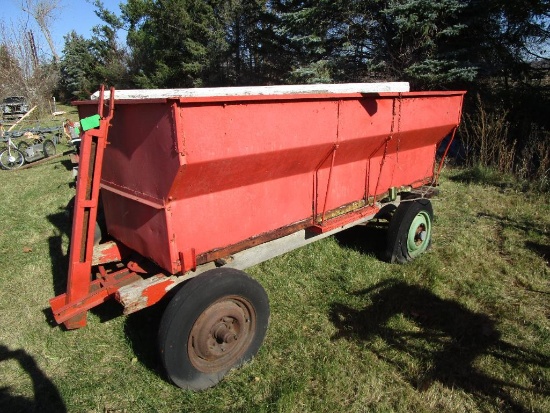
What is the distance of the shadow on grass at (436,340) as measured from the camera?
2840 mm

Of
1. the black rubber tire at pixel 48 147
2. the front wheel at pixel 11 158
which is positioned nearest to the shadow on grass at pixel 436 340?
the front wheel at pixel 11 158

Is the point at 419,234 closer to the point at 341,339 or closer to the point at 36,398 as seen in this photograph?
the point at 341,339

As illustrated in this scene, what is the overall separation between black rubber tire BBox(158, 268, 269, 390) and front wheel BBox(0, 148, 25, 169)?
11.5 meters

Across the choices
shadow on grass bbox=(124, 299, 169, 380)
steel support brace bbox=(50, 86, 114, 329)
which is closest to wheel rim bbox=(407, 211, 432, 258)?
shadow on grass bbox=(124, 299, 169, 380)

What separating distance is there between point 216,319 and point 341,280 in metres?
1.92

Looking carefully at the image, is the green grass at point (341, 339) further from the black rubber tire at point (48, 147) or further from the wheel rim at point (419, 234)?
the black rubber tire at point (48, 147)

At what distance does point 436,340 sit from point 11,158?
12448mm

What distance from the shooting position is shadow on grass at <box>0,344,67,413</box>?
8.68 feet

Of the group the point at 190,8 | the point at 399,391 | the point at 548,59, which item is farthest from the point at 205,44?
the point at 399,391

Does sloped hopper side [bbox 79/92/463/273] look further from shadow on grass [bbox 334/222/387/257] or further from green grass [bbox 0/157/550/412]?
shadow on grass [bbox 334/222/387/257]

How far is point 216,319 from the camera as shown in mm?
2742

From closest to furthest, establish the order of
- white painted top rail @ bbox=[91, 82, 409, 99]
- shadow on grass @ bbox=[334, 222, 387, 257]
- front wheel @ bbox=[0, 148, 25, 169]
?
white painted top rail @ bbox=[91, 82, 409, 99]
shadow on grass @ bbox=[334, 222, 387, 257]
front wheel @ bbox=[0, 148, 25, 169]

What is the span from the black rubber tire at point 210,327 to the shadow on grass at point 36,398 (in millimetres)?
862

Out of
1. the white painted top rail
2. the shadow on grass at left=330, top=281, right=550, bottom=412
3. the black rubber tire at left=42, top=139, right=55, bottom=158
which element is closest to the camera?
the shadow on grass at left=330, top=281, right=550, bottom=412
